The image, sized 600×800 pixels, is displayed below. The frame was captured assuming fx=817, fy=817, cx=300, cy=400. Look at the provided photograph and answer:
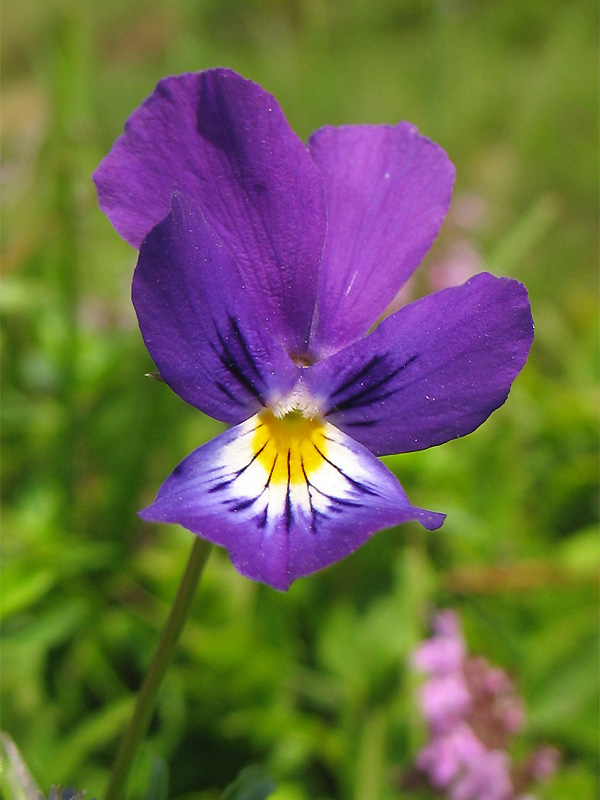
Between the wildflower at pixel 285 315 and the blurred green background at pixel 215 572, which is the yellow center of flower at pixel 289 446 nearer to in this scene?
the wildflower at pixel 285 315

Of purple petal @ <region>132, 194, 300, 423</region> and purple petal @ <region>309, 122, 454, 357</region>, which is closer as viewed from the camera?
purple petal @ <region>132, 194, 300, 423</region>

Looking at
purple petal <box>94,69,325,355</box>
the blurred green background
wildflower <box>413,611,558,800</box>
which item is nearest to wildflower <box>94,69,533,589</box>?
purple petal <box>94,69,325,355</box>

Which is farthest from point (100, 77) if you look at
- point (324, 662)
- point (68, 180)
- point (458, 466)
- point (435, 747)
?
point (435, 747)

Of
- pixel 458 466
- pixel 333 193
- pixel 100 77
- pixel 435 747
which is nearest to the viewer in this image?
pixel 333 193

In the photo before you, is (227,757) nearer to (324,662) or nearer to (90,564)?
(324,662)

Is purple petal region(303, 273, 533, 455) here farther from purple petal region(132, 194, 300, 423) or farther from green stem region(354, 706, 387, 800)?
green stem region(354, 706, 387, 800)

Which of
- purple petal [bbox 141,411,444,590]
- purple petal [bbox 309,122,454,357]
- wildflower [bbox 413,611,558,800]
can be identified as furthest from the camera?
wildflower [bbox 413,611,558,800]

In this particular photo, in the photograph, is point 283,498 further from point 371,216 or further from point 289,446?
point 371,216
